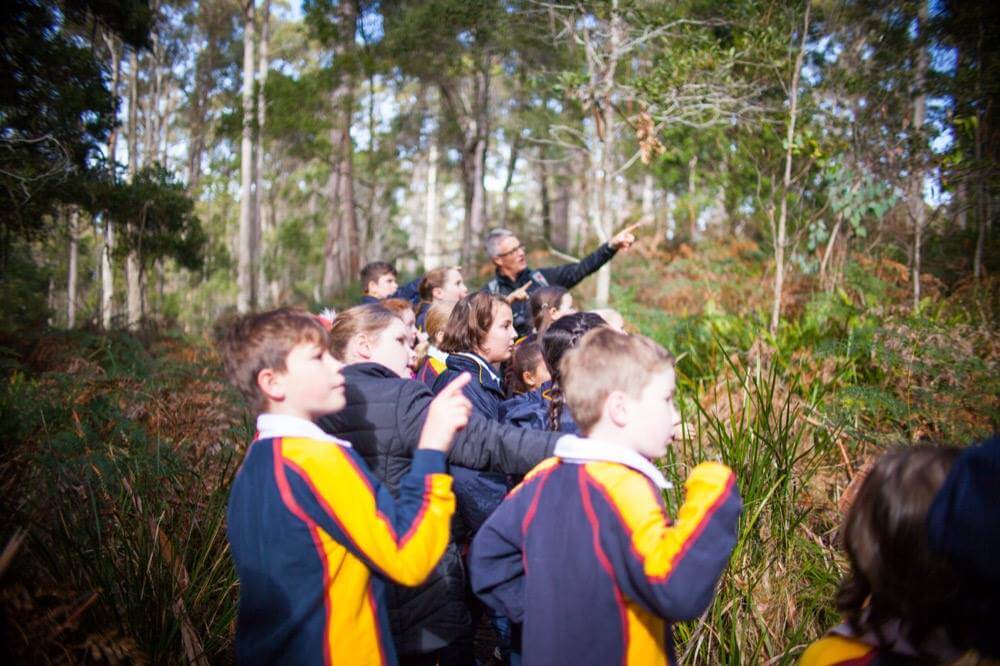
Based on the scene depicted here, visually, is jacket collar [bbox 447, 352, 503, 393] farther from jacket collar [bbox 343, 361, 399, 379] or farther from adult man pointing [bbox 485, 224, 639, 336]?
adult man pointing [bbox 485, 224, 639, 336]

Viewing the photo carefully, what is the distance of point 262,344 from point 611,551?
1.05 m

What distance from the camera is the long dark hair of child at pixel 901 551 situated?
4.70ft

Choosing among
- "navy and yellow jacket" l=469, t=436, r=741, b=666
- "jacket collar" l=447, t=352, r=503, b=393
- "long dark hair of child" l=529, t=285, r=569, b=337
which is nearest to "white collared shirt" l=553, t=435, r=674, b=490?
"navy and yellow jacket" l=469, t=436, r=741, b=666

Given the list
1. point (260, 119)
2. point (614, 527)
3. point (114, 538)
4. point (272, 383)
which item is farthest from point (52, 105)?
point (260, 119)

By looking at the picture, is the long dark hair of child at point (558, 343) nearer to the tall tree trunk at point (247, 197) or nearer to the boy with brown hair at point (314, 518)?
the boy with brown hair at point (314, 518)

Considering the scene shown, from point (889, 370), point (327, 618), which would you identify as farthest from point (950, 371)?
point (327, 618)

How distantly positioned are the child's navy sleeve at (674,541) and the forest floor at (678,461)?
4.17ft

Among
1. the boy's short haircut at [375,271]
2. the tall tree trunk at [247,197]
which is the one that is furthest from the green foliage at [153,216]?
the boy's short haircut at [375,271]

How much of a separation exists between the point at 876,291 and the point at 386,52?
13.5m

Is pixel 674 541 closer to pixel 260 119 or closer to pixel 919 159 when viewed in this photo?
pixel 919 159

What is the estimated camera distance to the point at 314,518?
5.76 feet

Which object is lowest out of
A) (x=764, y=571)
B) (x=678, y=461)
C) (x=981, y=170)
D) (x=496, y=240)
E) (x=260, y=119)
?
(x=764, y=571)

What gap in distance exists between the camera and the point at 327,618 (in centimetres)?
180

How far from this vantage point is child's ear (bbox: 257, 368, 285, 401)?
1.90 metres
